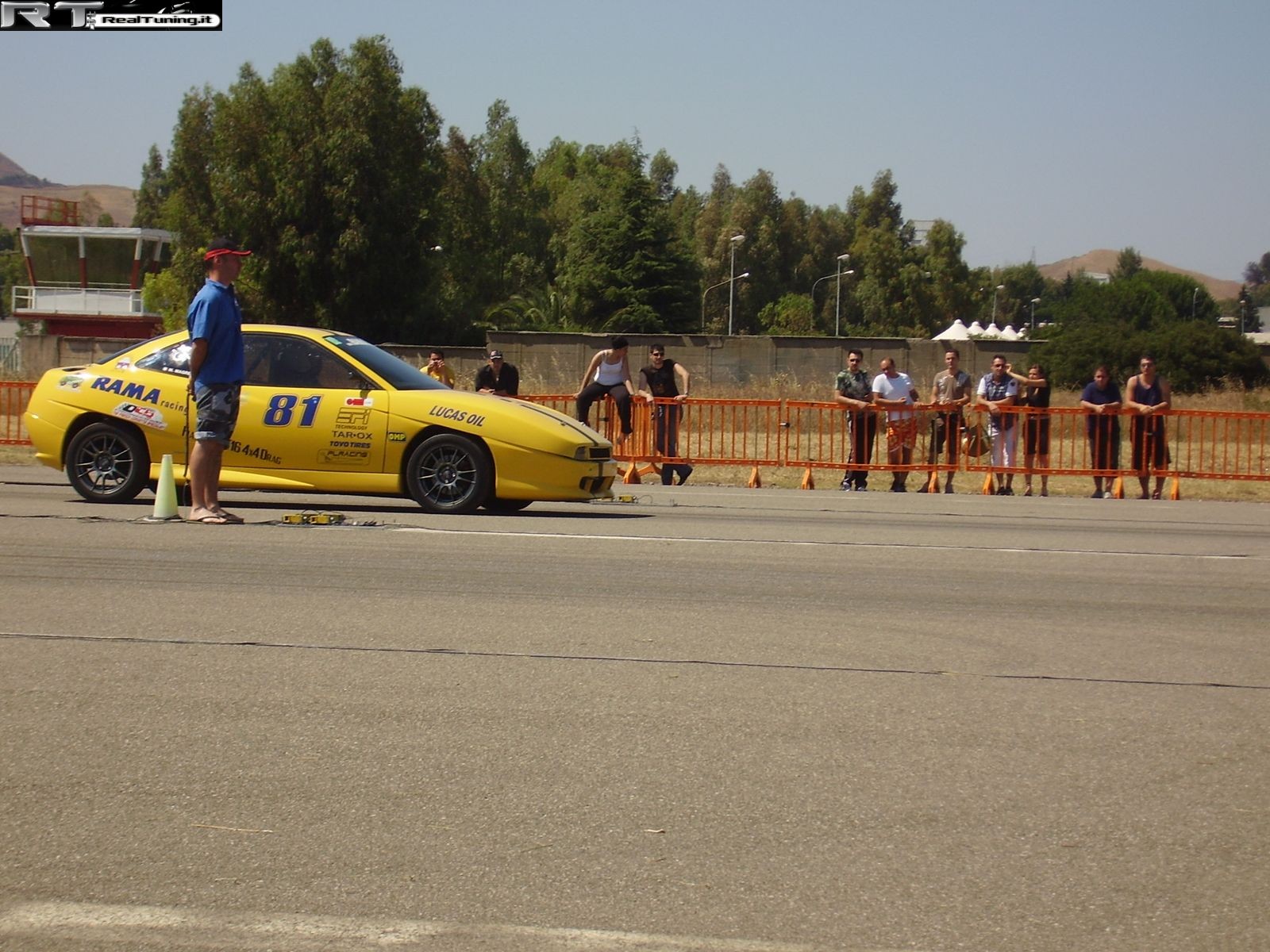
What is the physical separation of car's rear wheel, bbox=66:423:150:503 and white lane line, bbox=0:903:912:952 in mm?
9004

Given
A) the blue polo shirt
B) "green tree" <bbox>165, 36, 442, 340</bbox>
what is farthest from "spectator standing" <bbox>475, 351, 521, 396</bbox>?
"green tree" <bbox>165, 36, 442, 340</bbox>

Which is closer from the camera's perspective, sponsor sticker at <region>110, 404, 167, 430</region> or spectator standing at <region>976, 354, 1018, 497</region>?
sponsor sticker at <region>110, 404, 167, 430</region>

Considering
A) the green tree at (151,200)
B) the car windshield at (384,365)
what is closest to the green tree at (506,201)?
the green tree at (151,200)

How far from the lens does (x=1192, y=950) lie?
3521mm

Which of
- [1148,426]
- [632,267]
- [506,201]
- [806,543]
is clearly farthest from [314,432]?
[506,201]

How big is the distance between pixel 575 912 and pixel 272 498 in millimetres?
10576

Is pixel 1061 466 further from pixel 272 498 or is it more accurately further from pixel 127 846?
pixel 127 846

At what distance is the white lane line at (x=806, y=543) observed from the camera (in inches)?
421

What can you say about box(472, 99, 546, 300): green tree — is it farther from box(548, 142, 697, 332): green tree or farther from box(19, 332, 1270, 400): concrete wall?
box(19, 332, 1270, 400): concrete wall

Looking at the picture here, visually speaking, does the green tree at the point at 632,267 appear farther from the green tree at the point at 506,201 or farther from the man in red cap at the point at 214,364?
the man in red cap at the point at 214,364

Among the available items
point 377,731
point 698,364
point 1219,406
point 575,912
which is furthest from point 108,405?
A: point 698,364

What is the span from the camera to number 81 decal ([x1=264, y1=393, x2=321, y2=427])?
→ 1214cm

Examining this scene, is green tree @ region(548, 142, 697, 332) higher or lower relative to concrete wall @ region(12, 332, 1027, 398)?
higher

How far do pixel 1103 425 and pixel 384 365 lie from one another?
1008cm
